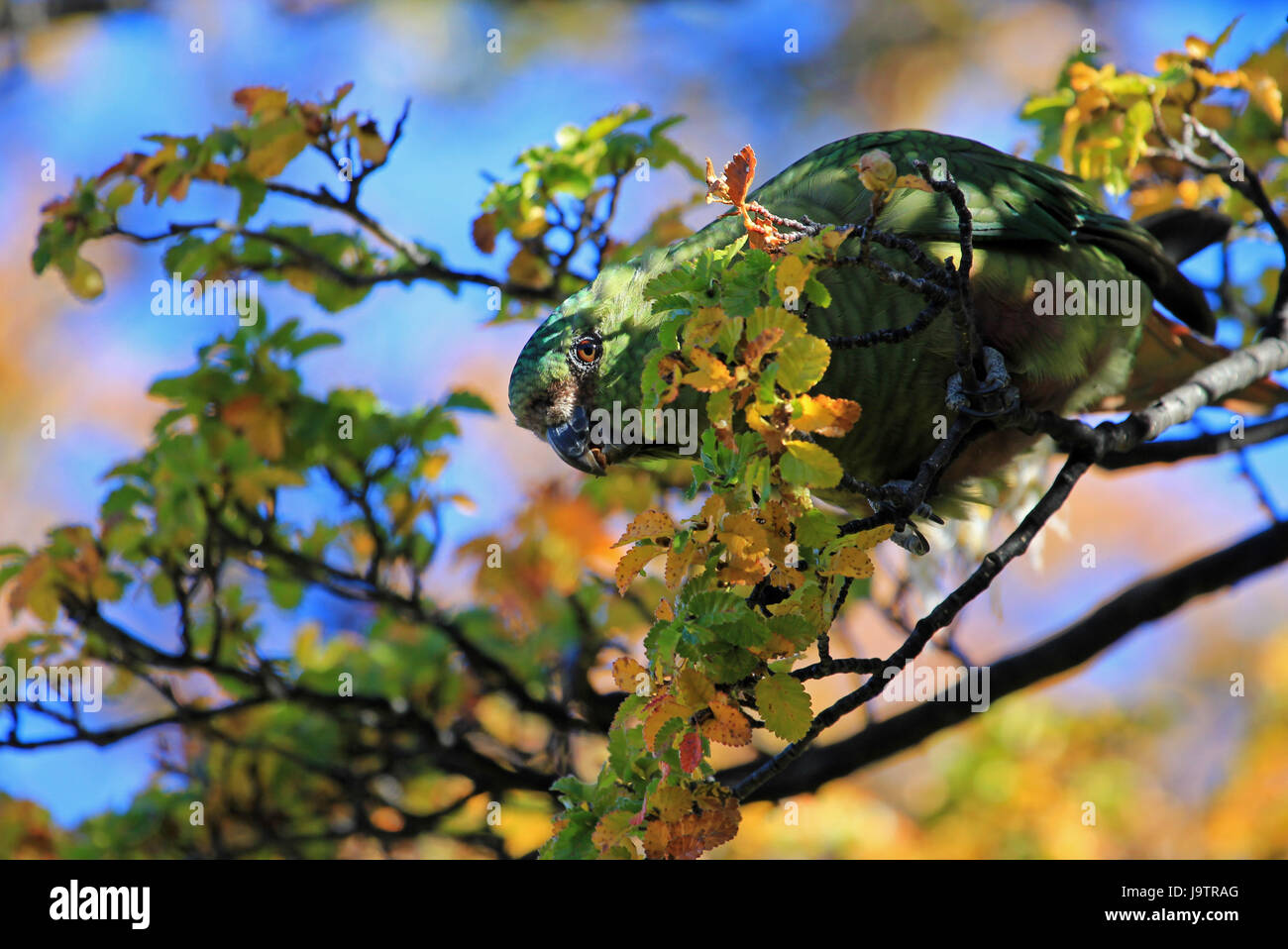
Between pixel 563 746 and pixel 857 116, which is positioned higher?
pixel 857 116

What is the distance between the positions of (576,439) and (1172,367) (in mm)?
2096

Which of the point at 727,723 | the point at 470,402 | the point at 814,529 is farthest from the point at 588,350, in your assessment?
the point at 727,723

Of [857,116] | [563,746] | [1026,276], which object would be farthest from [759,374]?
[857,116]

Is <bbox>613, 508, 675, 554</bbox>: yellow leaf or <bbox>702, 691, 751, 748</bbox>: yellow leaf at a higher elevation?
<bbox>613, 508, 675, 554</bbox>: yellow leaf

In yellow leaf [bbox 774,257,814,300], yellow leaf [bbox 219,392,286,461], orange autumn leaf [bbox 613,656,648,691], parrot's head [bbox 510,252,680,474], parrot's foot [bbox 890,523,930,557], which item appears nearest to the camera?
yellow leaf [bbox 774,257,814,300]

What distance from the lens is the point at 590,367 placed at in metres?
3.21

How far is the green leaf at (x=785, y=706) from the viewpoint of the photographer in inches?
73.5

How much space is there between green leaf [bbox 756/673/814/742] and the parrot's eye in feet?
4.97

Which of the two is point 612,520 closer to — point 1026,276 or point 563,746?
point 563,746

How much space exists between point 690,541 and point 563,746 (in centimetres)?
235

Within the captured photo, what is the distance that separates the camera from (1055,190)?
3.41 metres

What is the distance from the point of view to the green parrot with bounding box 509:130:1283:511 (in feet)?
10.0

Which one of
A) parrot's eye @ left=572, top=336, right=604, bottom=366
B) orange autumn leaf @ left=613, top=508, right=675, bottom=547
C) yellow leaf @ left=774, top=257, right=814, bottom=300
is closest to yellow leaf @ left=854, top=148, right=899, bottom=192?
Answer: yellow leaf @ left=774, top=257, right=814, bottom=300

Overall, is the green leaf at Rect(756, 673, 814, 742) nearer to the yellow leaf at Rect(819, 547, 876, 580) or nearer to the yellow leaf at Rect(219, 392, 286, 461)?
the yellow leaf at Rect(819, 547, 876, 580)
